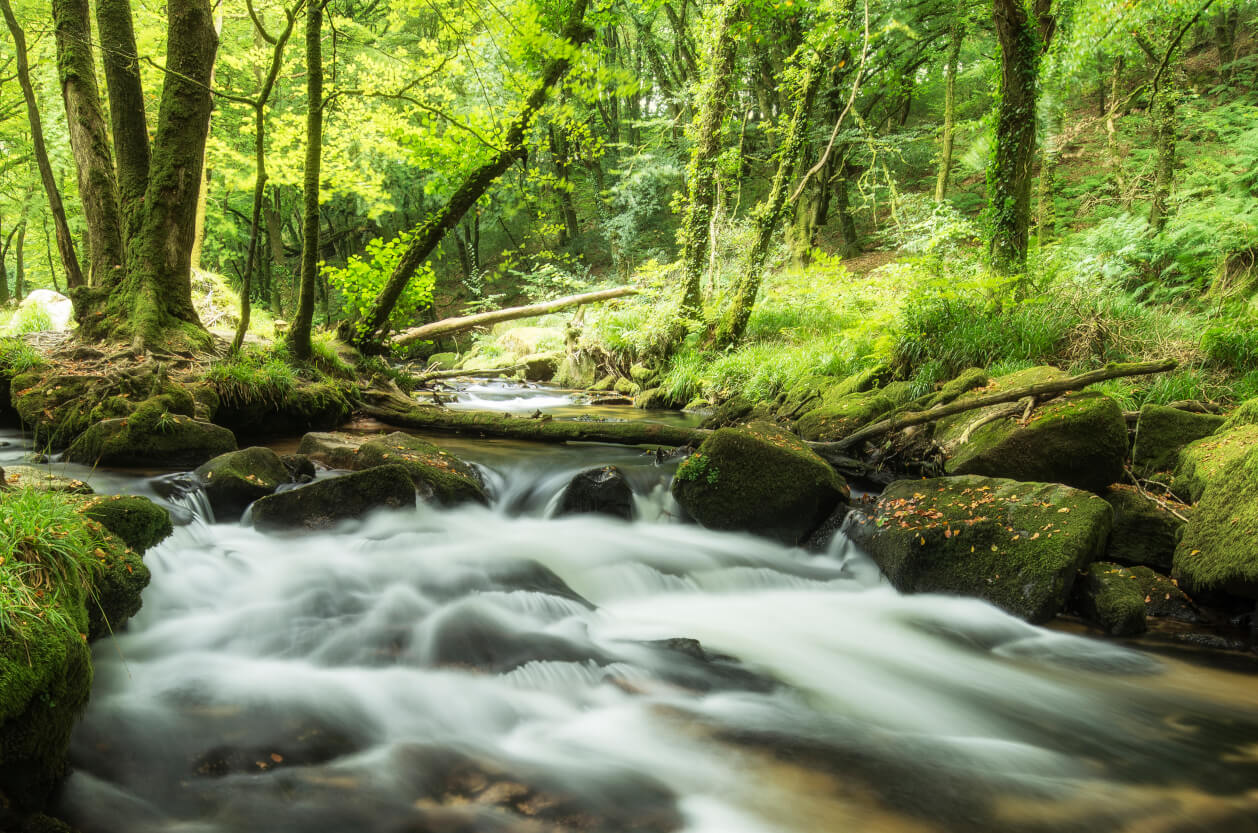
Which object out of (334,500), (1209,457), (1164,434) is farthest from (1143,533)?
(334,500)

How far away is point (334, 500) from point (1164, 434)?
6.42 meters

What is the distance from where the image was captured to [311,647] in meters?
3.55

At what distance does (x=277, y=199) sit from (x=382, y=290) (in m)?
19.3

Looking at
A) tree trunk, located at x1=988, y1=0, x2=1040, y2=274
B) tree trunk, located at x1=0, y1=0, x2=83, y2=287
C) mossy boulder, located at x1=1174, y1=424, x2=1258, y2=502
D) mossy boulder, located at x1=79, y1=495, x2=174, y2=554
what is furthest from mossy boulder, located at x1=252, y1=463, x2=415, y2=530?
tree trunk, located at x1=988, y1=0, x2=1040, y2=274

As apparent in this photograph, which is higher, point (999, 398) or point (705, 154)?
point (705, 154)

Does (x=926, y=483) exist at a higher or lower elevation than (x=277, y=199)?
lower

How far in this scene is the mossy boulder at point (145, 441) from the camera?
5332mm

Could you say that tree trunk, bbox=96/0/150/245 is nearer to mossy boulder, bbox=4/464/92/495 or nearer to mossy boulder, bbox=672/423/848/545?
mossy boulder, bbox=4/464/92/495

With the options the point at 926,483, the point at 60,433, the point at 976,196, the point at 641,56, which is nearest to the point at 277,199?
the point at 641,56

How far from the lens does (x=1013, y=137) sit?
7703mm

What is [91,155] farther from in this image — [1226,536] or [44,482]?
[1226,536]

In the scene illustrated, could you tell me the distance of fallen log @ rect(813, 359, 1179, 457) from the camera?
5.18m

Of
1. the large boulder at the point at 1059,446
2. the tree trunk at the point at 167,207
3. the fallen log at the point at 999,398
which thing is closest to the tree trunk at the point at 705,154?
the fallen log at the point at 999,398

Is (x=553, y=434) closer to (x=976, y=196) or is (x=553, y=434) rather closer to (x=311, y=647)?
(x=311, y=647)
